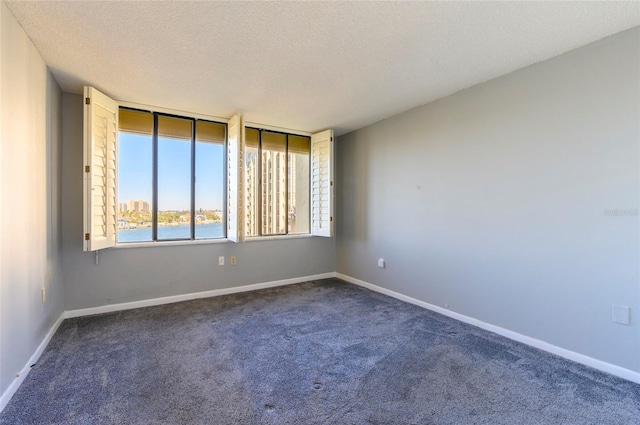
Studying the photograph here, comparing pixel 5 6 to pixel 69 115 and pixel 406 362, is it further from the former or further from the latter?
pixel 406 362

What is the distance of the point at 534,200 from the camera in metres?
2.53

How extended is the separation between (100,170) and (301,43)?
2379mm

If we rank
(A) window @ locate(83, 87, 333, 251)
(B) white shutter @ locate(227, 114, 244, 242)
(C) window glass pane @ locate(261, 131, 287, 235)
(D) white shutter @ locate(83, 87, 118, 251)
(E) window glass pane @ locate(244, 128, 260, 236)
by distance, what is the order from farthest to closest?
(C) window glass pane @ locate(261, 131, 287, 235) → (E) window glass pane @ locate(244, 128, 260, 236) → (B) white shutter @ locate(227, 114, 244, 242) → (A) window @ locate(83, 87, 333, 251) → (D) white shutter @ locate(83, 87, 118, 251)

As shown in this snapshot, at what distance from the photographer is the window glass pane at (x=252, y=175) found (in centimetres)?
438

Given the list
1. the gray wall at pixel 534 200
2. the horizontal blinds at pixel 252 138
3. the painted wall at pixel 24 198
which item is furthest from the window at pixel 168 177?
the gray wall at pixel 534 200

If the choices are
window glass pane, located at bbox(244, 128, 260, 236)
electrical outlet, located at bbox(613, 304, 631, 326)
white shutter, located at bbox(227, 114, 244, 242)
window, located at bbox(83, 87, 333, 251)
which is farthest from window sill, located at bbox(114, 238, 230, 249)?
electrical outlet, located at bbox(613, 304, 631, 326)

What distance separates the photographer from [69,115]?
10.4ft

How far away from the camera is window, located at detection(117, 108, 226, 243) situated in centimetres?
357

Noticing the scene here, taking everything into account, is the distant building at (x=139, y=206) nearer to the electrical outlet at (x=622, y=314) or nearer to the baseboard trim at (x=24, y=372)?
the baseboard trim at (x=24, y=372)

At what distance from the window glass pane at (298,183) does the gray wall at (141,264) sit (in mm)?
373

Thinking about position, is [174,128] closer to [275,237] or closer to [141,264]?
[141,264]

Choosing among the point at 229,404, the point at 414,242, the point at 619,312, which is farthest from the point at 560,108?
the point at 229,404

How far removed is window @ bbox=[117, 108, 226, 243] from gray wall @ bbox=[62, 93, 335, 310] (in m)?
0.26

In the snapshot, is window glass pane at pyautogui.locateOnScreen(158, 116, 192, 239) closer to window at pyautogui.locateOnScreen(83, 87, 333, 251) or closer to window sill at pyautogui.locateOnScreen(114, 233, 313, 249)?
window at pyautogui.locateOnScreen(83, 87, 333, 251)
